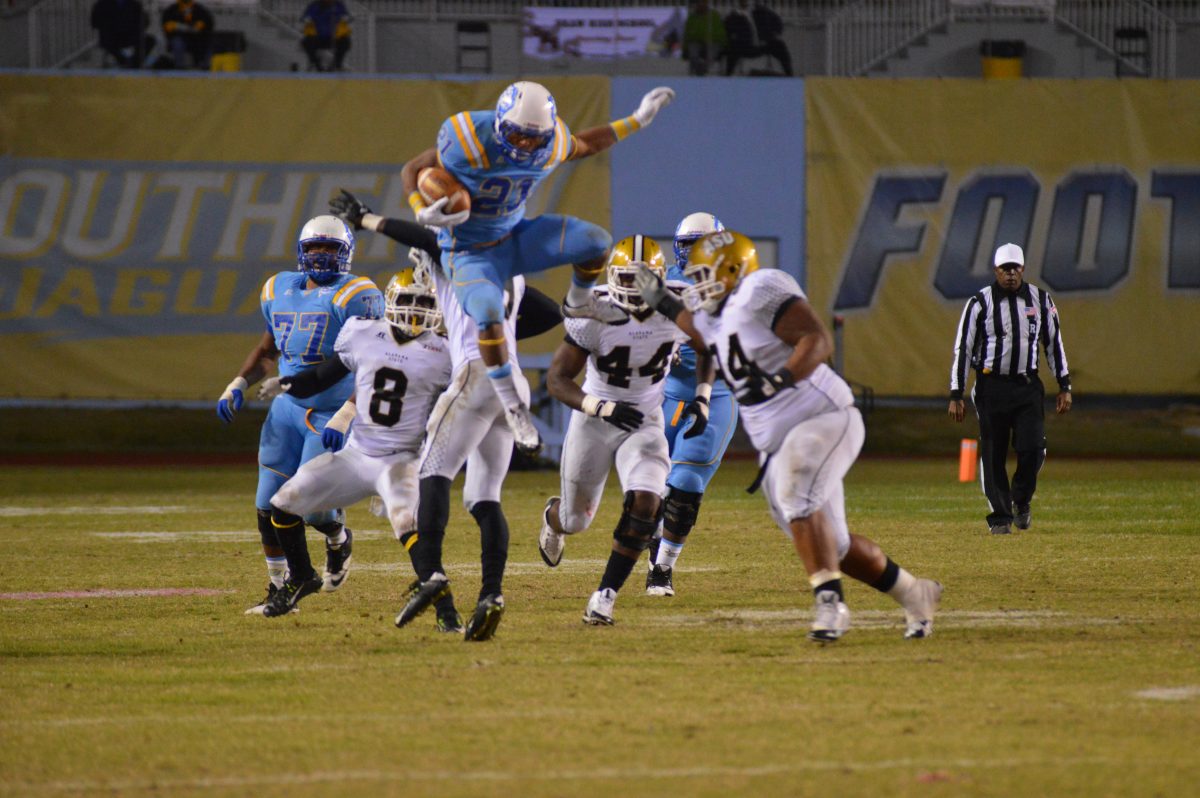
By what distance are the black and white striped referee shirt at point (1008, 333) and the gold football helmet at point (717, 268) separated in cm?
461

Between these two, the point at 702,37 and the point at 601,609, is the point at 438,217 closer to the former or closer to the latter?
the point at 601,609

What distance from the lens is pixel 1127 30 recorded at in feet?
66.3

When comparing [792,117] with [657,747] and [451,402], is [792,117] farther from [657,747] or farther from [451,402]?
[657,747]

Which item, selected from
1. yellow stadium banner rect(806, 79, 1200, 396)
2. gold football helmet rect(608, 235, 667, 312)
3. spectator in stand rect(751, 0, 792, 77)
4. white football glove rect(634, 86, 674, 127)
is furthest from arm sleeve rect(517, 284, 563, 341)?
spectator in stand rect(751, 0, 792, 77)

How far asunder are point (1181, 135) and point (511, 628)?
15.1 m

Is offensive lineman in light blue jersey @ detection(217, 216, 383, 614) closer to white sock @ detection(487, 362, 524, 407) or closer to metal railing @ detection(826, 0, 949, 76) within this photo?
white sock @ detection(487, 362, 524, 407)

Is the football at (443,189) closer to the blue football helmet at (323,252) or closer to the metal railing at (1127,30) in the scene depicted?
the blue football helmet at (323,252)

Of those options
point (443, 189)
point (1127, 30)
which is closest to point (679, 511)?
point (443, 189)

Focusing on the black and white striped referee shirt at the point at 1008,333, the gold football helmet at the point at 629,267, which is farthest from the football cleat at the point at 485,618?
Answer: the black and white striped referee shirt at the point at 1008,333

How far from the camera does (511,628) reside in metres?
6.64

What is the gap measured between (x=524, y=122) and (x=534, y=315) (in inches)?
40.3

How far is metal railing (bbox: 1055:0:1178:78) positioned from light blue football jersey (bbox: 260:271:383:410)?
14859mm

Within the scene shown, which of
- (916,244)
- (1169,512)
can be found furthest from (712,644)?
(916,244)

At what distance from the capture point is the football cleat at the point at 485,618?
6168 mm
